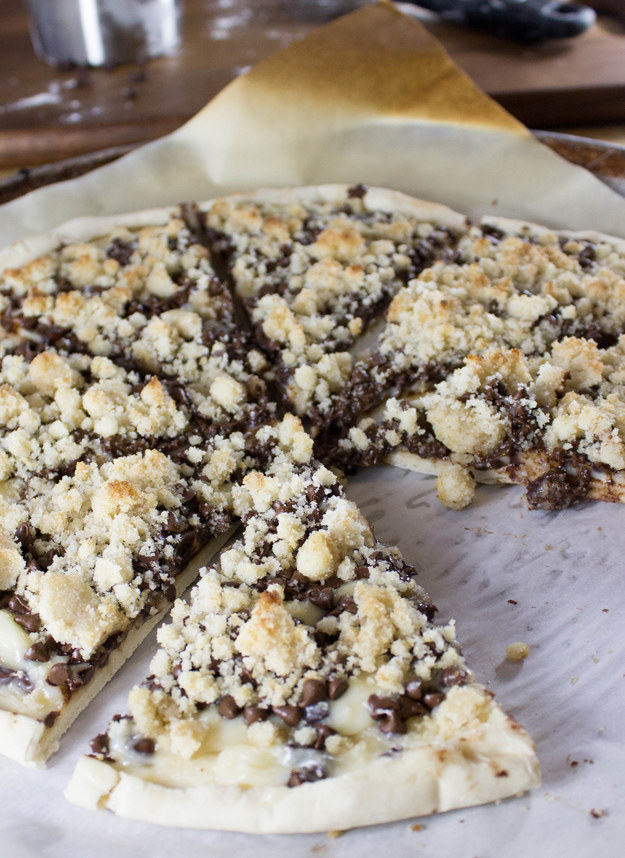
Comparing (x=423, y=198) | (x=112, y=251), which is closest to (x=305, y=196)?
(x=423, y=198)

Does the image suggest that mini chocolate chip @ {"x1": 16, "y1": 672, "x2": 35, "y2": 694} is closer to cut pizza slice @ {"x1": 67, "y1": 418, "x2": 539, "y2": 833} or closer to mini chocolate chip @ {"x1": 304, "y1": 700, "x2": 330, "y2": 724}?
cut pizza slice @ {"x1": 67, "y1": 418, "x2": 539, "y2": 833}

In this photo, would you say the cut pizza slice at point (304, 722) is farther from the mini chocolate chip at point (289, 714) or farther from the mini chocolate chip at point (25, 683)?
the mini chocolate chip at point (25, 683)

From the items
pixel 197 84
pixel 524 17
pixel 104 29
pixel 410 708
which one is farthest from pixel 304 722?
pixel 524 17

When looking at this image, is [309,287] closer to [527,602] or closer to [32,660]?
[527,602]

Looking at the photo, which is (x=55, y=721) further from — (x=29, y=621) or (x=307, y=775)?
(x=307, y=775)

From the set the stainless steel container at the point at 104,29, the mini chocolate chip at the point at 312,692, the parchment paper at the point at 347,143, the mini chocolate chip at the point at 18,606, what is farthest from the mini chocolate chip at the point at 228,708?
the stainless steel container at the point at 104,29
